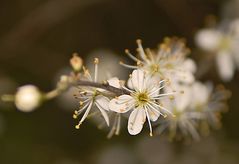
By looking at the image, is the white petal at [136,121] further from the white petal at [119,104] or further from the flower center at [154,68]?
the flower center at [154,68]

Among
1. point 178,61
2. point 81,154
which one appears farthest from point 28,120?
point 178,61

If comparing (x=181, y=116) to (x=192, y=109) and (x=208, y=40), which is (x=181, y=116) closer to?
(x=192, y=109)

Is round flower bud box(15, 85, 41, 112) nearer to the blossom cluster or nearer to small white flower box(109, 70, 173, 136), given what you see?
the blossom cluster

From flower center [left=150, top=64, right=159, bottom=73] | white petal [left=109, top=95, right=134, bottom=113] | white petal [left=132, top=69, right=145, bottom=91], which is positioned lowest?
white petal [left=109, top=95, right=134, bottom=113]

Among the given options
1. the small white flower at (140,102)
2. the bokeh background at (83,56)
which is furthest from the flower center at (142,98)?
the bokeh background at (83,56)

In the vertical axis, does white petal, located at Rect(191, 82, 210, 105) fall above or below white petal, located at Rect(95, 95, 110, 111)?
above

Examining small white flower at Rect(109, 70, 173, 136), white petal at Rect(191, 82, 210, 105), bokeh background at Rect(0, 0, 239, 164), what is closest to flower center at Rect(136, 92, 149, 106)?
small white flower at Rect(109, 70, 173, 136)
